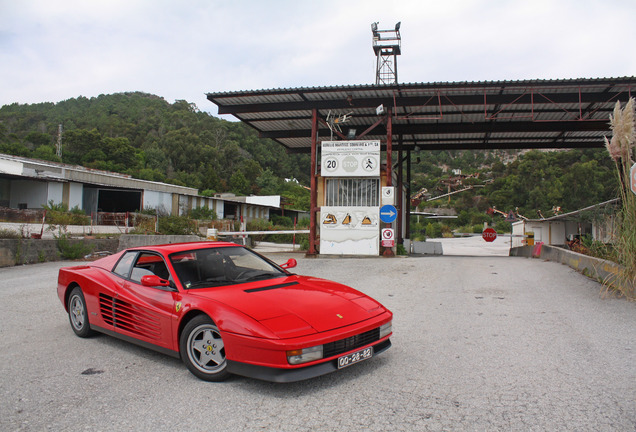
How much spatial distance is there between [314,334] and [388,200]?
14.2 m

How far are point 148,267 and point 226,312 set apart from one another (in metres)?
1.65

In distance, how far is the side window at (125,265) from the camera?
512 cm

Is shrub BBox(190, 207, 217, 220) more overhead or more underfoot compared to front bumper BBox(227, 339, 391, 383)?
more overhead

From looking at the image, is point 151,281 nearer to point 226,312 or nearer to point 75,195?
point 226,312

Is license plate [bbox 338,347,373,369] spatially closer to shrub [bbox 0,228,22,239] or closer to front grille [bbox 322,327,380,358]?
front grille [bbox 322,327,380,358]

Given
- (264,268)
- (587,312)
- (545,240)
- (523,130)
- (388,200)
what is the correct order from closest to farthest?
(264,268), (587,312), (388,200), (523,130), (545,240)

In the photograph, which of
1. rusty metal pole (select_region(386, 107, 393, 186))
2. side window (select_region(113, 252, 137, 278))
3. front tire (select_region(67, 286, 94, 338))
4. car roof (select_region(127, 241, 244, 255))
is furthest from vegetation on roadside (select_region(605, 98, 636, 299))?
rusty metal pole (select_region(386, 107, 393, 186))

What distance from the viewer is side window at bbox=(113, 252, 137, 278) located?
202 inches

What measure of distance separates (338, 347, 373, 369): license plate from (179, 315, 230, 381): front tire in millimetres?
968

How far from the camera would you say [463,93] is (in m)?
17.9

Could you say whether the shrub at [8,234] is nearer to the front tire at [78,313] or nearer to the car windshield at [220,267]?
the front tire at [78,313]

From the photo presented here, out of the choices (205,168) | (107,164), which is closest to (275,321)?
(107,164)

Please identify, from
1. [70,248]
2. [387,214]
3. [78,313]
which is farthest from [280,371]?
[70,248]

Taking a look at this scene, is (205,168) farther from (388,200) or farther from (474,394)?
(474,394)
